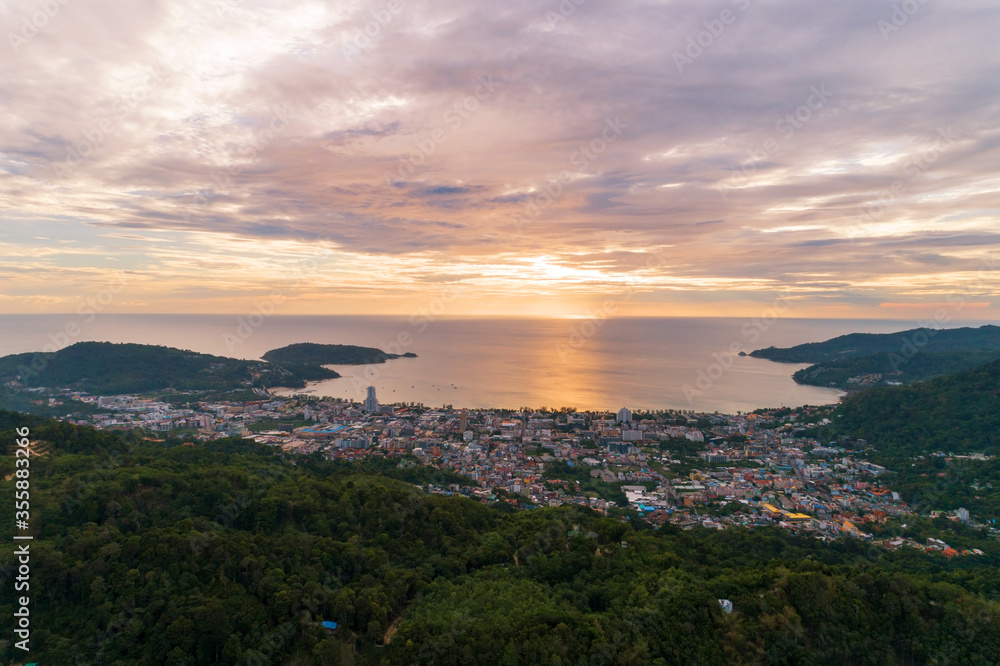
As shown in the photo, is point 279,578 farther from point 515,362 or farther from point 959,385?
point 515,362

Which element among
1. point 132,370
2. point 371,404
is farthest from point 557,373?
point 132,370

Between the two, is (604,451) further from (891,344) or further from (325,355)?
(891,344)

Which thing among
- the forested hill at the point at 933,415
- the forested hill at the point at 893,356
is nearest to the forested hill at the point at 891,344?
the forested hill at the point at 893,356

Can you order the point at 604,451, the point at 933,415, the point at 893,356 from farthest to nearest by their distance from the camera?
the point at 893,356
the point at 604,451
the point at 933,415

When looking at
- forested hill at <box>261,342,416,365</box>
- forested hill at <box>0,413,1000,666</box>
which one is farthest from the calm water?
forested hill at <box>0,413,1000,666</box>

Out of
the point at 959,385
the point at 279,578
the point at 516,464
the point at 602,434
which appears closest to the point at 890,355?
the point at 959,385

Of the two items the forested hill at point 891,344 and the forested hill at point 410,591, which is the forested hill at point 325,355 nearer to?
the forested hill at point 410,591

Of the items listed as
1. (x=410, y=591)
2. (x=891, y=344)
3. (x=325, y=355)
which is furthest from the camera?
(x=325, y=355)
